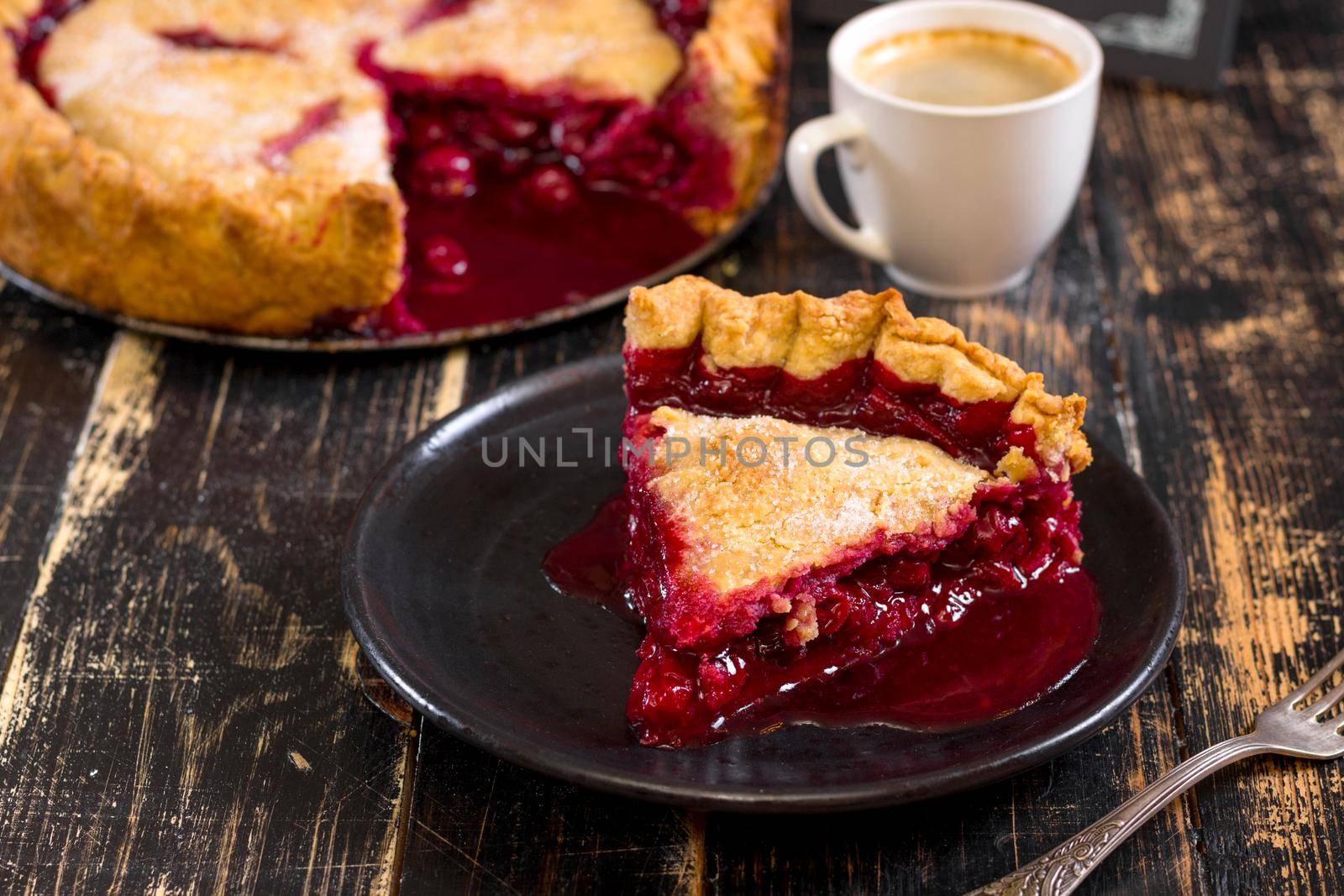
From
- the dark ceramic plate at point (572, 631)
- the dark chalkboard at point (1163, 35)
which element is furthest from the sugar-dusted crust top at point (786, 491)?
the dark chalkboard at point (1163, 35)

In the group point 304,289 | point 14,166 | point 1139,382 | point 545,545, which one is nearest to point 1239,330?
point 1139,382

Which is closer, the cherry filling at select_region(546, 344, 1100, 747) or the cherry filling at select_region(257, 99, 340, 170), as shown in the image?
the cherry filling at select_region(546, 344, 1100, 747)

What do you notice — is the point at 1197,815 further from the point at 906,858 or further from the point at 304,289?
the point at 304,289

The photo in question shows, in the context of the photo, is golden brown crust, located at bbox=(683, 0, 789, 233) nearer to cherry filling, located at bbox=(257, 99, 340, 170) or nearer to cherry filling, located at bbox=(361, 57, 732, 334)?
cherry filling, located at bbox=(361, 57, 732, 334)

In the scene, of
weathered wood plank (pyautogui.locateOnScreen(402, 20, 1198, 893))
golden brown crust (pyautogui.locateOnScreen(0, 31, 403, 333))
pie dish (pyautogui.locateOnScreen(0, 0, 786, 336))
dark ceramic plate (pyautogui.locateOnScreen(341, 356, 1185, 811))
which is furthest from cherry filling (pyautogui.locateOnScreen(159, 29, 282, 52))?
weathered wood plank (pyautogui.locateOnScreen(402, 20, 1198, 893))

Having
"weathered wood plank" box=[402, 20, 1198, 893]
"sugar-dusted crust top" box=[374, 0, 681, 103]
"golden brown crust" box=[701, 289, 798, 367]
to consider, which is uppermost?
"golden brown crust" box=[701, 289, 798, 367]

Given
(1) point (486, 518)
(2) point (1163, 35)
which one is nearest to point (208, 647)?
(1) point (486, 518)
